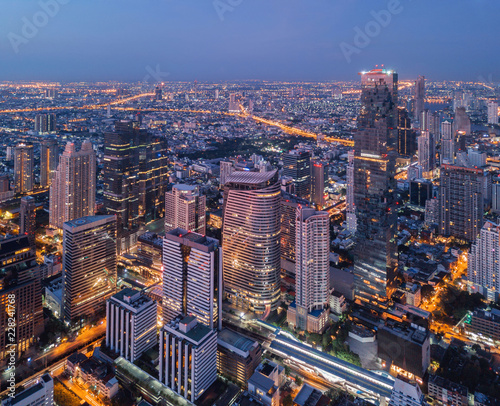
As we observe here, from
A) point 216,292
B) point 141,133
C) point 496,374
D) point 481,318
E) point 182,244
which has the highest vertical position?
point 141,133

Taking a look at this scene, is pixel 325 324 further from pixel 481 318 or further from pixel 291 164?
pixel 291 164

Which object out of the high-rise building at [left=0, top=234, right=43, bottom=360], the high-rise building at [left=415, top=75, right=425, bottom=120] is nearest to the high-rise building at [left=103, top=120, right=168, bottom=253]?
the high-rise building at [left=0, top=234, right=43, bottom=360]

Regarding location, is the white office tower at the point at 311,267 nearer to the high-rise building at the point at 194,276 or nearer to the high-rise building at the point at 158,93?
the high-rise building at the point at 194,276

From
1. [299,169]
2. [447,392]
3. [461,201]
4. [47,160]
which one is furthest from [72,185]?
[461,201]

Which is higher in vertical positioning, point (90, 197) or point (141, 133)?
point (141, 133)

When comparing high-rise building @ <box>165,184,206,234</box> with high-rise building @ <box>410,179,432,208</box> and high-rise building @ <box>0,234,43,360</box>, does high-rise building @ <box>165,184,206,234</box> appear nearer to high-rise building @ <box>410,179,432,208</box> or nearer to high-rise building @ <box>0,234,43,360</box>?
high-rise building @ <box>0,234,43,360</box>

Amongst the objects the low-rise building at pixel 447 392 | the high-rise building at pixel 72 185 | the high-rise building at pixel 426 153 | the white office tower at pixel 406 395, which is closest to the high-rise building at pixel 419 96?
the high-rise building at pixel 426 153

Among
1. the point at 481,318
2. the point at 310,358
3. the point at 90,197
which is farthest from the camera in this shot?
the point at 90,197

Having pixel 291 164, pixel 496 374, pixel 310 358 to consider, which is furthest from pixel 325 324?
pixel 291 164
